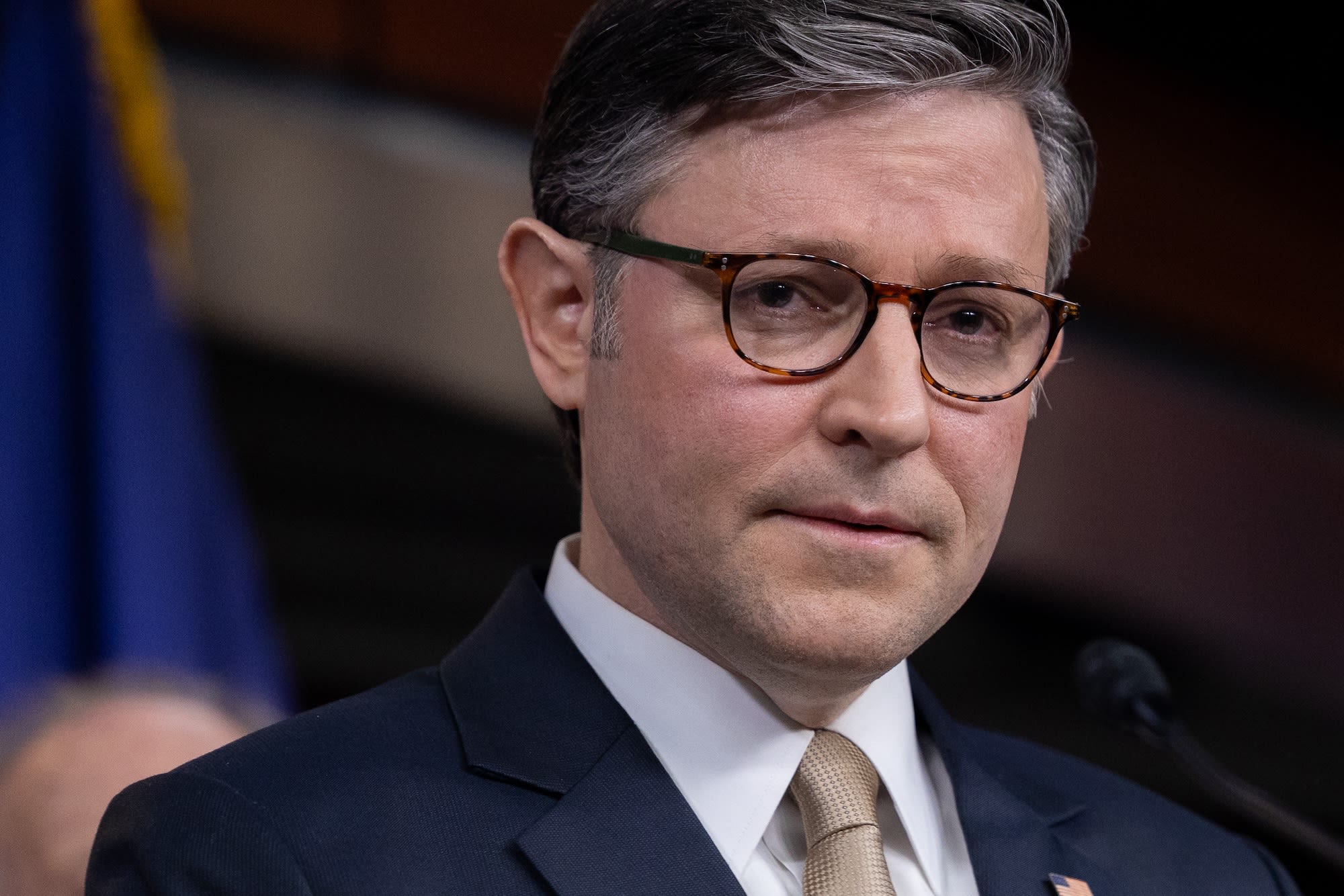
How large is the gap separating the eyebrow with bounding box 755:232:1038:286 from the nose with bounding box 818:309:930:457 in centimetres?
6

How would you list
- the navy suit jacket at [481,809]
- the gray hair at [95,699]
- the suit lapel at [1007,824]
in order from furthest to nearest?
the gray hair at [95,699], the suit lapel at [1007,824], the navy suit jacket at [481,809]

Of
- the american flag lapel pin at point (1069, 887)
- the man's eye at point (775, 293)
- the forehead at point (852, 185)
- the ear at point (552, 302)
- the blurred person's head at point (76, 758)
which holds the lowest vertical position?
the blurred person's head at point (76, 758)

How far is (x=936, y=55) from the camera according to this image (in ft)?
4.17

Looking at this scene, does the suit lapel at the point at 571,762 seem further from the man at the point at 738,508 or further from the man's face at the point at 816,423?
the man's face at the point at 816,423

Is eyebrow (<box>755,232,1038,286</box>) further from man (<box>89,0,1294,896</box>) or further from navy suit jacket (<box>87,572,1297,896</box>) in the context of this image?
navy suit jacket (<box>87,572,1297,896</box>)

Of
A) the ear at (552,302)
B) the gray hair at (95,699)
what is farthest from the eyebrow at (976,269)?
the gray hair at (95,699)

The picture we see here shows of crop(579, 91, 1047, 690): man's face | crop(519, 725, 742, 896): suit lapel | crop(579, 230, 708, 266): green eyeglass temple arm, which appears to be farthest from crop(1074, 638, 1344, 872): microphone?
crop(579, 230, 708, 266): green eyeglass temple arm

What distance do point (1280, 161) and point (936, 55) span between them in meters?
3.53

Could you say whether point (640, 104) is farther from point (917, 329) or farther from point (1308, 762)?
point (1308, 762)

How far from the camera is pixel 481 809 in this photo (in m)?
1.20

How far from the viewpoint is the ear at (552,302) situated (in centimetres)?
139

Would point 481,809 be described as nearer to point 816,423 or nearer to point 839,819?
point 839,819

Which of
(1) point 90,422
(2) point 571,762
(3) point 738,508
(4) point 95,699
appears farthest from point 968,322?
(1) point 90,422

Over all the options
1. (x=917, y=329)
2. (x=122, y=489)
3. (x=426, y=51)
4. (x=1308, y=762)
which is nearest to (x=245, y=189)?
(x=426, y=51)
